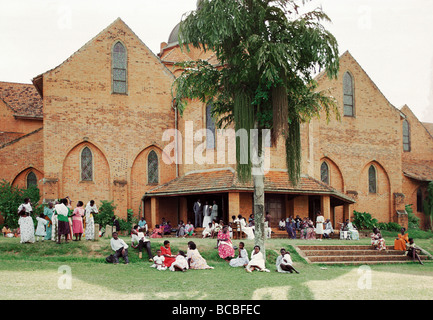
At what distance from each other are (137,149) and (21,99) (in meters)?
11.1

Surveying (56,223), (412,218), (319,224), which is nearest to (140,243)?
(56,223)

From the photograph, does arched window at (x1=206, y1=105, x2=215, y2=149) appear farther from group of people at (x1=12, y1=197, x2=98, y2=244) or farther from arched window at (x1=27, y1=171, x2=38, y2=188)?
arched window at (x1=27, y1=171, x2=38, y2=188)

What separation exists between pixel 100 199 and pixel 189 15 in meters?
15.4

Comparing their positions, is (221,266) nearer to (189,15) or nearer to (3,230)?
(189,15)

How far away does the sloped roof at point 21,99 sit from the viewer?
118ft

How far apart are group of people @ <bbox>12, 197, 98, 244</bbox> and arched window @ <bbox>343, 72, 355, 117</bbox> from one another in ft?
68.0

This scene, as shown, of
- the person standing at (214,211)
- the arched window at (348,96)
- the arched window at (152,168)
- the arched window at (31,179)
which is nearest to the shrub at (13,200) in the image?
the arched window at (31,179)

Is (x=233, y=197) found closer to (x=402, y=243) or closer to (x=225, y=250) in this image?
(x=225, y=250)

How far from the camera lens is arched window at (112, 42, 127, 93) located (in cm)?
3117

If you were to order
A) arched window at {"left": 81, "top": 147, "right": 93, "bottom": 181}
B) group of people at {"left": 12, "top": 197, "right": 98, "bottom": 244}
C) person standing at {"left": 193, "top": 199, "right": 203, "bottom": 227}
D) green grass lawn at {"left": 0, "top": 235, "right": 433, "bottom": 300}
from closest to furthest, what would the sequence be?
green grass lawn at {"left": 0, "top": 235, "right": 433, "bottom": 300}, group of people at {"left": 12, "top": 197, "right": 98, "bottom": 244}, person standing at {"left": 193, "top": 199, "right": 203, "bottom": 227}, arched window at {"left": 81, "top": 147, "right": 93, "bottom": 181}

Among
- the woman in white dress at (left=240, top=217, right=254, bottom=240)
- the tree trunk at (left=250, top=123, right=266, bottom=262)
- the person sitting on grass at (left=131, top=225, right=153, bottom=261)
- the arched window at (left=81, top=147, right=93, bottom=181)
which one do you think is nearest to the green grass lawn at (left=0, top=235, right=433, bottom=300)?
the person sitting on grass at (left=131, top=225, right=153, bottom=261)

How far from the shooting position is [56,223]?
19875 millimetres

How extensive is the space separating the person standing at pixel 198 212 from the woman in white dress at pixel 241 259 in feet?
33.6
